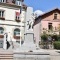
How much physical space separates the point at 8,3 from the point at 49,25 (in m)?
12.1

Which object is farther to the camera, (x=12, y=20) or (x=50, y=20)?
(x=50, y=20)

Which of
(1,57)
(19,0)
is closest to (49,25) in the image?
(19,0)

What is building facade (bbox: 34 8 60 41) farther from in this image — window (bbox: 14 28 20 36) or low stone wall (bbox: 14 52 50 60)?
low stone wall (bbox: 14 52 50 60)

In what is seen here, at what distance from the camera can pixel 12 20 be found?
136ft

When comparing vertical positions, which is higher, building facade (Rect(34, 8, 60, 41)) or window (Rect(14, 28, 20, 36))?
building facade (Rect(34, 8, 60, 41))

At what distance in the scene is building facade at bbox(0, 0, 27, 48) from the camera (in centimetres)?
4038

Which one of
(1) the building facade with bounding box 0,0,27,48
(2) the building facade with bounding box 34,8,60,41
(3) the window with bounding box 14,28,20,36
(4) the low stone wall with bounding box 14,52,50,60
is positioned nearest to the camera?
(4) the low stone wall with bounding box 14,52,50,60

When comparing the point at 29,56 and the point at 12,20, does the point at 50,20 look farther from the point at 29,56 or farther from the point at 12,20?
the point at 29,56

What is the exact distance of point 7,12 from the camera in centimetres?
4088

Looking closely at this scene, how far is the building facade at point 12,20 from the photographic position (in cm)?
4038

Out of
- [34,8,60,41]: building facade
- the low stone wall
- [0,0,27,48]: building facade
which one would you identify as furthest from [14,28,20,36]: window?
the low stone wall

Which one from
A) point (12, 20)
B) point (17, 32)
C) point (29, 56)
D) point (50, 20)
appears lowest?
point (29, 56)

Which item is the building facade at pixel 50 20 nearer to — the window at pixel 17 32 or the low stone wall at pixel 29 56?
the window at pixel 17 32

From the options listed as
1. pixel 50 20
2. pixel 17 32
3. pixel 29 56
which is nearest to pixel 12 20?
pixel 17 32
